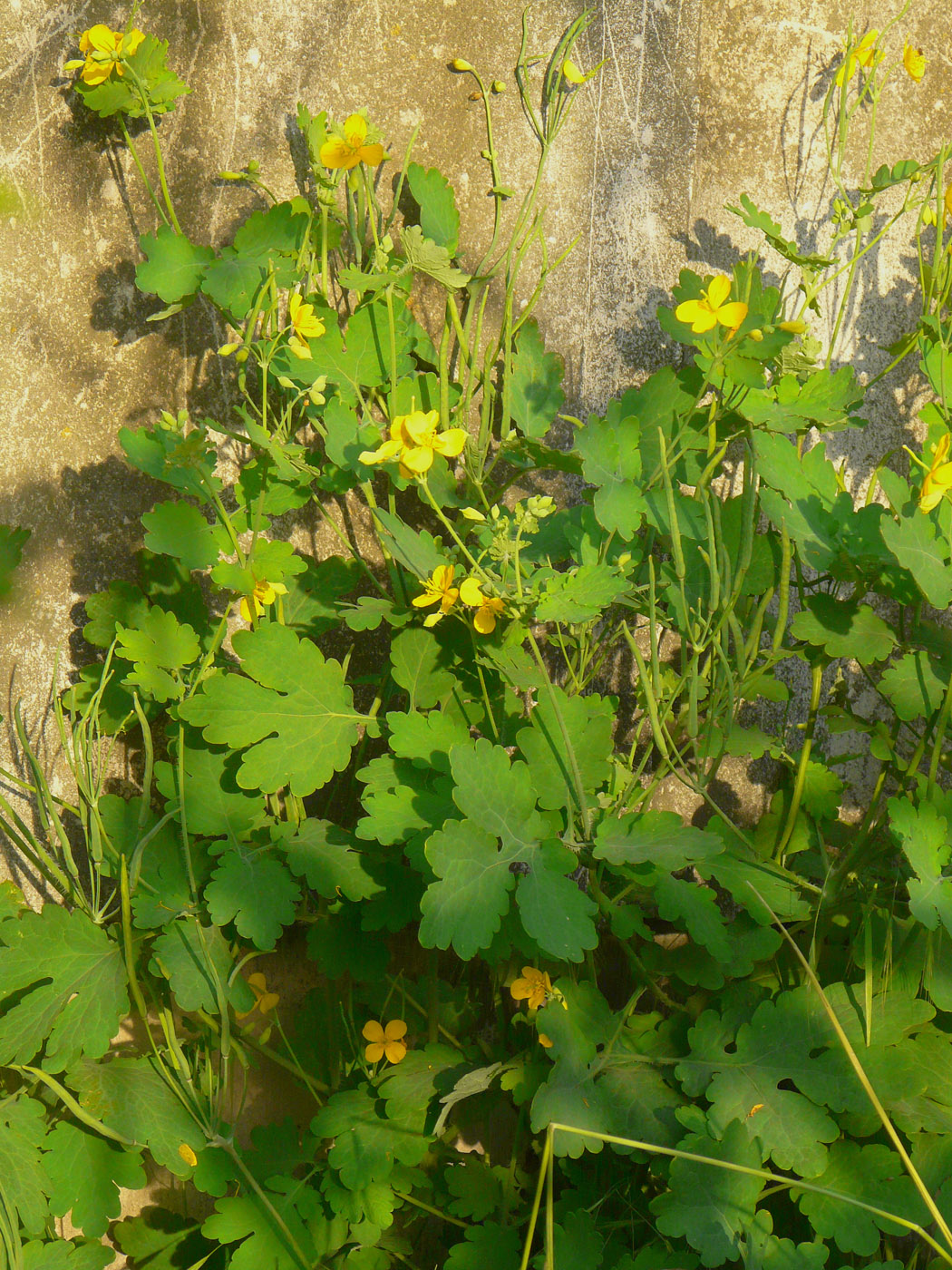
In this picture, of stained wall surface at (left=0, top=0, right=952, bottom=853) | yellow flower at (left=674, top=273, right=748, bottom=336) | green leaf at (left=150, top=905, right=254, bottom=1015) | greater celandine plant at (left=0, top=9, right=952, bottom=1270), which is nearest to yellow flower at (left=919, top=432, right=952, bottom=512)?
greater celandine plant at (left=0, top=9, right=952, bottom=1270)

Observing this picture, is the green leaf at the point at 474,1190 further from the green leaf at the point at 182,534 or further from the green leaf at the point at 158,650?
the green leaf at the point at 182,534

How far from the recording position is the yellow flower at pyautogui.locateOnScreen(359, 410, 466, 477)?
3.69 ft

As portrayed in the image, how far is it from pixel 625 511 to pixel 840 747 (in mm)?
820

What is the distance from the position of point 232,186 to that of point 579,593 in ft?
3.04

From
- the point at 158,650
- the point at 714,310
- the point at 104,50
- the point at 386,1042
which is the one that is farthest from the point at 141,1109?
the point at 104,50

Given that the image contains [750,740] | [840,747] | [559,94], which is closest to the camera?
[750,740]

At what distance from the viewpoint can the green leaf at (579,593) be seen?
3.70ft

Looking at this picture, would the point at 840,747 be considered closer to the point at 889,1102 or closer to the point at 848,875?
the point at 848,875

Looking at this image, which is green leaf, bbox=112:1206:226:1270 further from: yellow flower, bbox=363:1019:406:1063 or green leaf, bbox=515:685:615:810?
green leaf, bbox=515:685:615:810

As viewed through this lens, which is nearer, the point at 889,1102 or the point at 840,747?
the point at 889,1102

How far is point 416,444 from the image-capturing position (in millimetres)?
1144

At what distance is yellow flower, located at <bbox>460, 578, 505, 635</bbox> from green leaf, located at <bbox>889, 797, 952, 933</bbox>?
0.56 m

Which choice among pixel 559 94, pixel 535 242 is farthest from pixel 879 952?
pixel 559 94

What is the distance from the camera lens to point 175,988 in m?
1.24
